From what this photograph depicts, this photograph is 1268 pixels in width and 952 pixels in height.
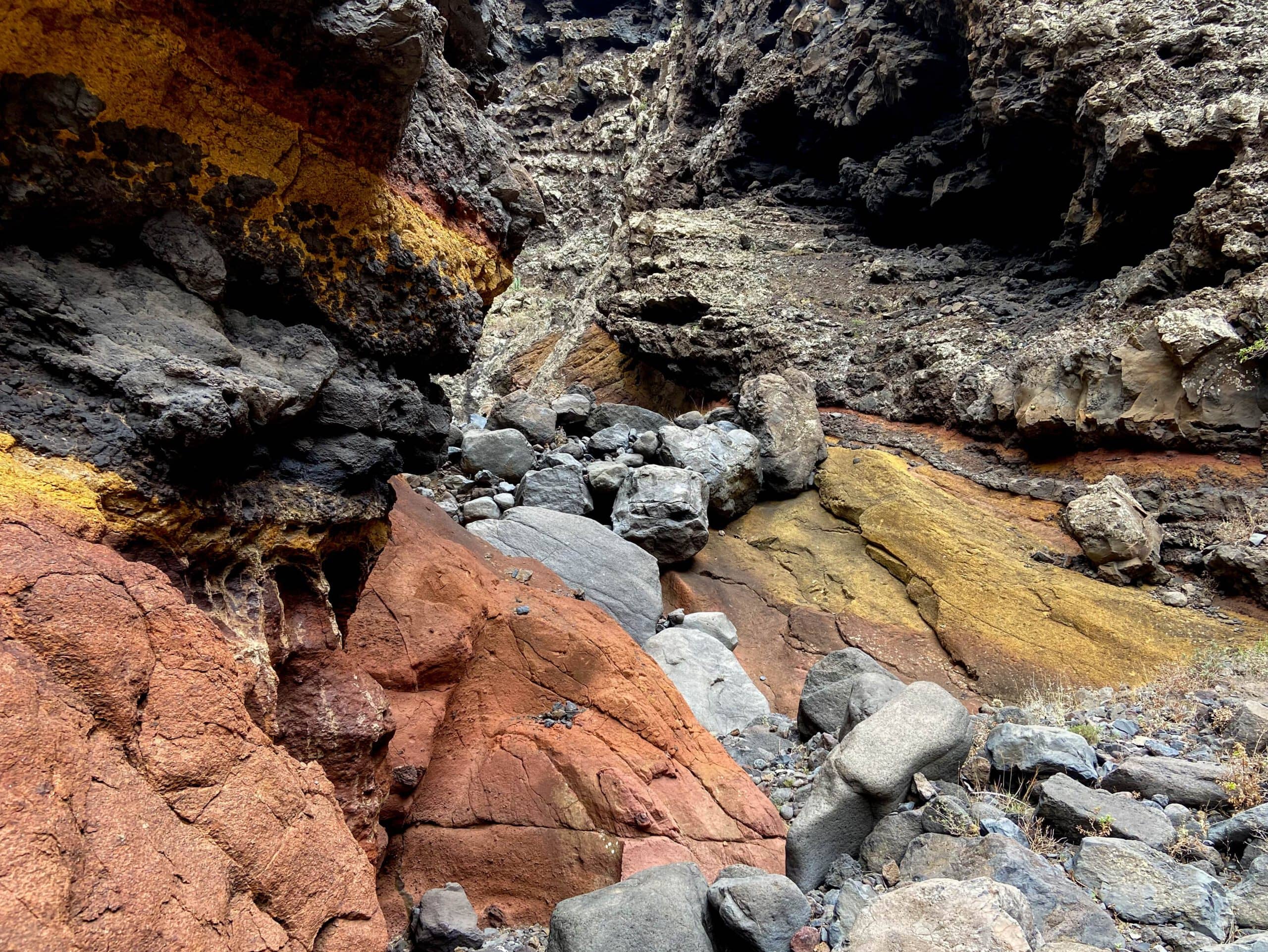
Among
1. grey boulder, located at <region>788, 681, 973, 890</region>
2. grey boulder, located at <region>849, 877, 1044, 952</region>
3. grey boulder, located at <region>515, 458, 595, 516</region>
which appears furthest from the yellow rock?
grey boulder, located at <region>849, 877, 1044, 952</region>

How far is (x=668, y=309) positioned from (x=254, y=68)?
9660mm

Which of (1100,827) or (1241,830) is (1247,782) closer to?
(1241,830)

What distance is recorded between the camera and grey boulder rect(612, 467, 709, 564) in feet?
23.5

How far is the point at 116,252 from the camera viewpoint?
87.8 inches

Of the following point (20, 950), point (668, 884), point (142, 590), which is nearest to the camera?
point (20, 950)

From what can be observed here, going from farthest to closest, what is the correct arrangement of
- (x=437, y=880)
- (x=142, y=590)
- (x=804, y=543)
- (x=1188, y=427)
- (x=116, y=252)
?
(x=804, y=543) → (x=1188, y=427) → (x=437, y=880) → (x=116, y=252) → (x=142, y=590)

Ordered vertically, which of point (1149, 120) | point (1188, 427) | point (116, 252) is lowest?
point (116, 252)

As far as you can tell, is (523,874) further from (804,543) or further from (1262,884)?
(804,543)

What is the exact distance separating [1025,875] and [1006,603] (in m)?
4.45

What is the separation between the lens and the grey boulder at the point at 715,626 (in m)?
6.29

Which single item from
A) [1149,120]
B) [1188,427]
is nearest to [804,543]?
[1188,427]

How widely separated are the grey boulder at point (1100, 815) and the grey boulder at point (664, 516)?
169 inches

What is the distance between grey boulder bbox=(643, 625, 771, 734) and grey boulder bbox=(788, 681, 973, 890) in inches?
74.9

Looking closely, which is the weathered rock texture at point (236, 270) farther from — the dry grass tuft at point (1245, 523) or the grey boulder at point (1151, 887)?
the dry grass tuft at point (1245, 523)
